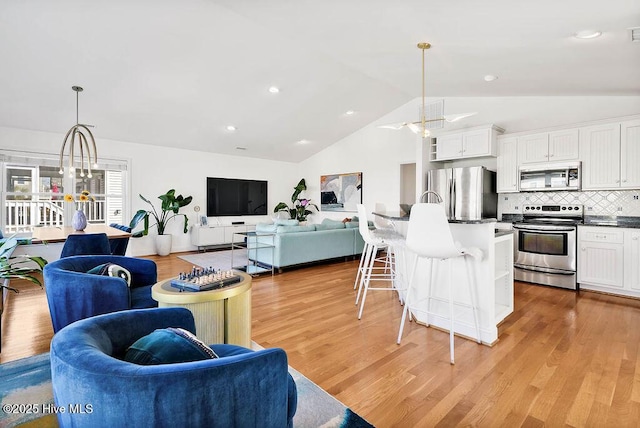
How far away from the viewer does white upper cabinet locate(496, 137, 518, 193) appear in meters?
Result: 4.92

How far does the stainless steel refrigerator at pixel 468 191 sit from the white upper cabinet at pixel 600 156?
47.3 inches

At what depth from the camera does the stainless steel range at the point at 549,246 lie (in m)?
4.20

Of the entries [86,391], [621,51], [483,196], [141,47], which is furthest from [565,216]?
[141,47]

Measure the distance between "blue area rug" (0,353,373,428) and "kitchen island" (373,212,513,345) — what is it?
3.72 ft

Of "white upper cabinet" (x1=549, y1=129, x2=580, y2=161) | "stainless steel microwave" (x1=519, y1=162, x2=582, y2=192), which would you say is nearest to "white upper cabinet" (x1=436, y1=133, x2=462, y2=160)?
"stainless steel microwave" (x1=519, y1=162, x2=582, y2=192)

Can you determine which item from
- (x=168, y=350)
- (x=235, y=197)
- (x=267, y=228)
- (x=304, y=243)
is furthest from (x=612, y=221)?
(x=235, y=197)

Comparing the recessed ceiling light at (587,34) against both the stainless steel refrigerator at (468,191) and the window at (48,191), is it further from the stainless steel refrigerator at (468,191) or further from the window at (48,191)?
the window at (48,191)

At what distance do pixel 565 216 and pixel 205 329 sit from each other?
16.6 feet

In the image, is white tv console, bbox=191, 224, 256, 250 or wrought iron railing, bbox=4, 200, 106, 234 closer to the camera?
wrought iron railing, bbox=4, 200, 106, 234

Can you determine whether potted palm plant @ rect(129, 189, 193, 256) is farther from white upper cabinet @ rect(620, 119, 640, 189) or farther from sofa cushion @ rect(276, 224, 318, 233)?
Answer: white upper cabinet @ rect(620, 119, 640, 189)

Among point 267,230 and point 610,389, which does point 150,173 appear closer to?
point 267,230

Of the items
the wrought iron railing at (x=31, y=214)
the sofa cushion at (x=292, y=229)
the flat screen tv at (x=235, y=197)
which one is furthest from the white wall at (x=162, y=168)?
the sofa cushion at (x=292, y=229)

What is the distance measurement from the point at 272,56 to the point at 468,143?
3.38 metres

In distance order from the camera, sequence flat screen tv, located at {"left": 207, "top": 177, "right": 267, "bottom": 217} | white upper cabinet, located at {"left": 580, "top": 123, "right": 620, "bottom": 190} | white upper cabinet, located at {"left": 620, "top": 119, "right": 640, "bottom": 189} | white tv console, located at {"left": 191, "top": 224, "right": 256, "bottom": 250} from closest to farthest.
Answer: white upper cabinet, located at {"left": 620, "top": 119, "right": 640, "bottom": 189}
white upper cabinet, located at {"left": 580, "top": 123, "right": 620, "bottom": 190}
white tv console, located at {"left": 191, "top": 224, "right": 256, "bottom": 250}
flat screen tv, located at {"left": 207, "top": 177, "right": 267, "bottom": 217}
